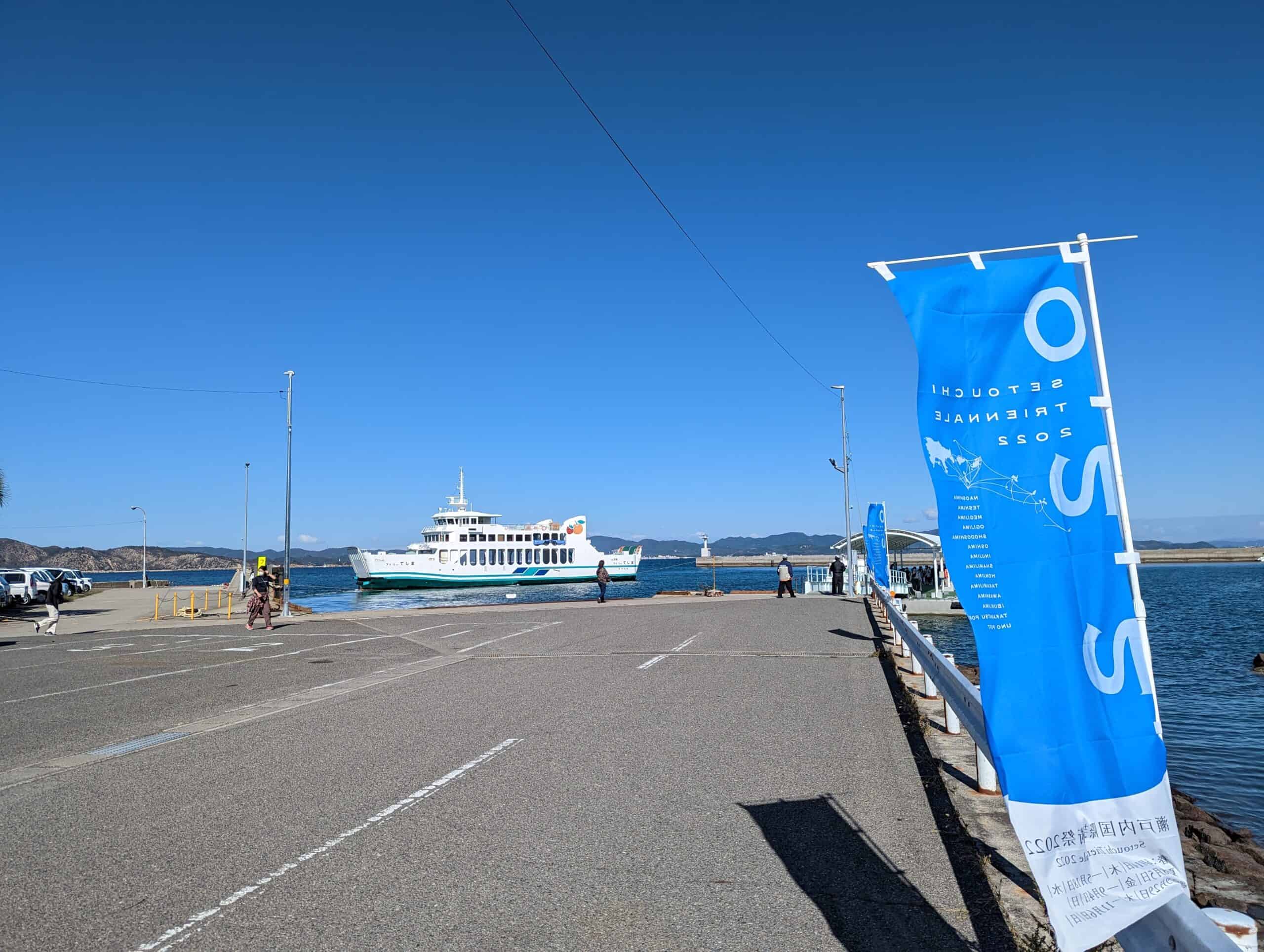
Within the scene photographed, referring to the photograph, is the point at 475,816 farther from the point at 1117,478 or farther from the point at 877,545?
the point at 877,545

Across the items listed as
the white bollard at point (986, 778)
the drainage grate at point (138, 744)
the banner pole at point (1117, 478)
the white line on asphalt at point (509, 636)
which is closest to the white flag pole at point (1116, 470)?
the banner pole at point (1117, 478)

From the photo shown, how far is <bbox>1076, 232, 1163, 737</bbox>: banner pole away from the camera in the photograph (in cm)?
348

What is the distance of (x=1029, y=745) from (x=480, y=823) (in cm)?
379

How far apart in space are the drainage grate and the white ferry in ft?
210

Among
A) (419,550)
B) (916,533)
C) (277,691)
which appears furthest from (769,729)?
(419,550)

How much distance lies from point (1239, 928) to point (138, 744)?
9281 mm

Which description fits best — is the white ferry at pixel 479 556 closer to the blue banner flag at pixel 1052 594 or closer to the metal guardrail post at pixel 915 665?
the metal guardrail post at pixel 915 665

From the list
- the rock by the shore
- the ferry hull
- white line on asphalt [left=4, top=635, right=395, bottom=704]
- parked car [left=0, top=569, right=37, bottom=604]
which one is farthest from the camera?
the ferry hull

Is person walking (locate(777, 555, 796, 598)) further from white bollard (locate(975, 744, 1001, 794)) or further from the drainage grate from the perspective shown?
white bollard (locate(975, 744, 1001, 794))

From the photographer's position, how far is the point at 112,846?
557cm

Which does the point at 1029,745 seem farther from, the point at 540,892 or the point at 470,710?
the point at 470,710

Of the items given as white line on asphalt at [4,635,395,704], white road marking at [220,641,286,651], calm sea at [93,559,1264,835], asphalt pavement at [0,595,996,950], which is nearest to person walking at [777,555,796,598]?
calm sea at [93,559,1264,835]

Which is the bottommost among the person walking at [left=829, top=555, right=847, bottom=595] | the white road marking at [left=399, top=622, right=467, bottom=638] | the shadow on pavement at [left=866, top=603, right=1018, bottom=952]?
the shadow on pavement at [left=866, top=603, right=1018, bottom=952]

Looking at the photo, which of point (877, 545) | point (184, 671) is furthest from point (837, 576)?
point (184, 671)
